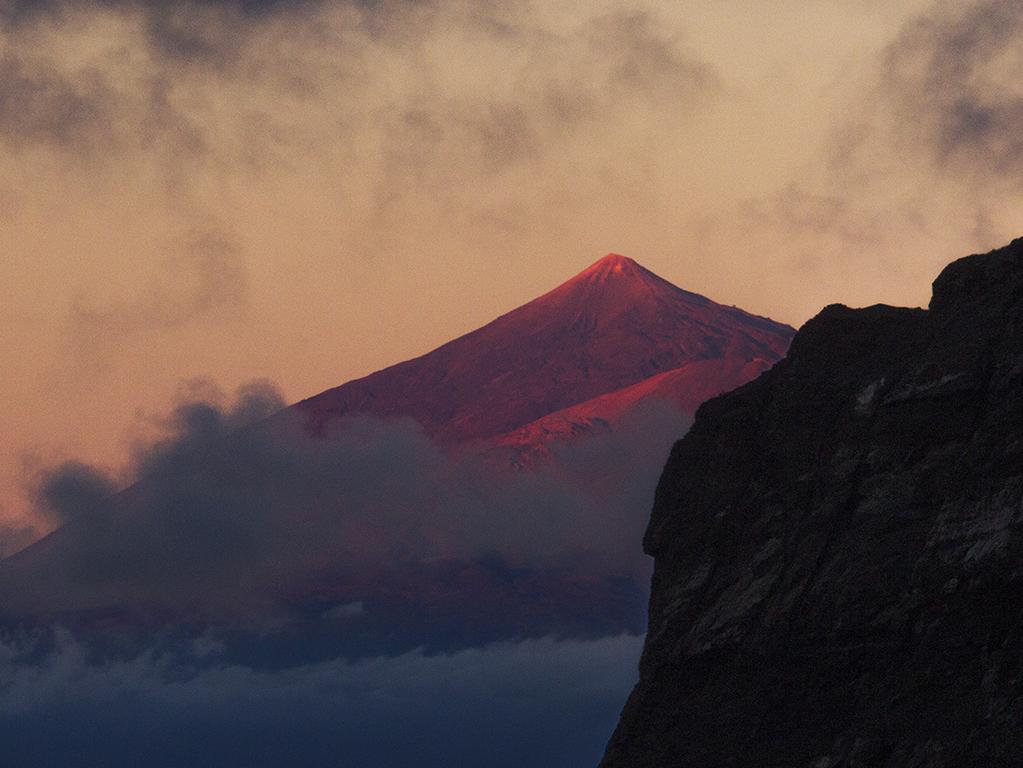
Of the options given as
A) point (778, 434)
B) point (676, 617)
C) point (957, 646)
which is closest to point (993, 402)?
point (957, 646)

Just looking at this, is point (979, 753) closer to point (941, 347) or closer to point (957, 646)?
point (957, 646)

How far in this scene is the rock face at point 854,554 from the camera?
24.1 meters

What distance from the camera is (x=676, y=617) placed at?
32594 mm

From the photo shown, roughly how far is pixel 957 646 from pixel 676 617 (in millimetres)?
8866

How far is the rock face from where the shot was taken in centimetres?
2406

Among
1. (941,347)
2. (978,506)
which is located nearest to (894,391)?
(941,347)

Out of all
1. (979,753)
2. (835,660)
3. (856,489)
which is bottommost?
(979,753)

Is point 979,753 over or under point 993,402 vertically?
under

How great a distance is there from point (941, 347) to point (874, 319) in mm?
4992

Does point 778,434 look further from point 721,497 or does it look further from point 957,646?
point 957,646

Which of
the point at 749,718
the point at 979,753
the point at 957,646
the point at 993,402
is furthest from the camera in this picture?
the point at 749,718

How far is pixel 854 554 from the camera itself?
92.1ft

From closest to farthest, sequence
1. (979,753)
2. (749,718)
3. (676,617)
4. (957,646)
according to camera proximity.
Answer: (979,753), (957,646), (749,718), (676,617)

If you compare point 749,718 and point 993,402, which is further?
point 749,718
